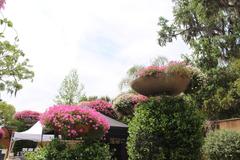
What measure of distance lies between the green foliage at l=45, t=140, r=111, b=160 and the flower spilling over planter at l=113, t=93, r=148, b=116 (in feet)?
16.9

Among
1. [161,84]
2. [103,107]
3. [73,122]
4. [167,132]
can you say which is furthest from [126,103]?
[167,132]

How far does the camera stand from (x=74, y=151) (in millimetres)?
8156

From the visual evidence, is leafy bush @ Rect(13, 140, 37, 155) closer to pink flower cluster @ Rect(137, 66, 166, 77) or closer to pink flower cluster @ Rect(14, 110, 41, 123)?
pink flower cluster @ Rect(14, 110, 41, 123)

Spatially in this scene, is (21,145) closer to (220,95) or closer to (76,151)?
(220,95)

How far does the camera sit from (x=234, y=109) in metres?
19.9

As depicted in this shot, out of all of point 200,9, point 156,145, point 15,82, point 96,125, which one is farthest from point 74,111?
point 200,9

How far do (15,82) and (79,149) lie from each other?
3.57 metres

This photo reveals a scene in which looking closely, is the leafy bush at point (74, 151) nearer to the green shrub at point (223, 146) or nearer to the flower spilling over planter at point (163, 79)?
the flower spilling over planter at point (163, 79)

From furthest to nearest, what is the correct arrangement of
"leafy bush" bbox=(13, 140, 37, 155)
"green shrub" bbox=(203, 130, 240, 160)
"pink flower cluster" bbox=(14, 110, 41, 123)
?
"leafy bush" bbox=(13, 140, 37, 155), "pink flower cluster" bbox=(14, 110, 41, 123), "green shrub" bbox=(203, 130, 240, 160)

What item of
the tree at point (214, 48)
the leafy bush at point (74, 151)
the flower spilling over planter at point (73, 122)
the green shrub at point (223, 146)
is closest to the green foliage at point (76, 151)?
the leafy bush at point (74, 151)

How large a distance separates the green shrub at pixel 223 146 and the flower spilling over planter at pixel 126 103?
161 inches

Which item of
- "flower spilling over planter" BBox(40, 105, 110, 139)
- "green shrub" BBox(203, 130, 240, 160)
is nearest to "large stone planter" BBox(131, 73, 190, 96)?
"flower spilling over planter" BBox(40, 105, 110, 139)

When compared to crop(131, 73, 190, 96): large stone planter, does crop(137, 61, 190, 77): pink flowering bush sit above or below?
above

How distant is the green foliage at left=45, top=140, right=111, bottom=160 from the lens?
26.5 ft
